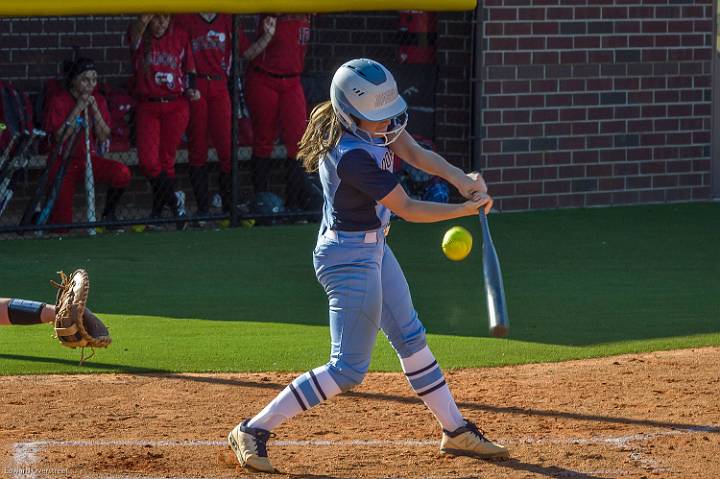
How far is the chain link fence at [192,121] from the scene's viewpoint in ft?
40.1

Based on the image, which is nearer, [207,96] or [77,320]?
[77,320]

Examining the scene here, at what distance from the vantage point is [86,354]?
7938 millimetres

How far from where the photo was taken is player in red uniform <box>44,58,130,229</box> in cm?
1209

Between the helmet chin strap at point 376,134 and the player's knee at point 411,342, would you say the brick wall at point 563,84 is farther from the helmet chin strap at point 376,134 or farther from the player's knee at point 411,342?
the helmet chin strap at point 376,134

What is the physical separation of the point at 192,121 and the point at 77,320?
7087mm

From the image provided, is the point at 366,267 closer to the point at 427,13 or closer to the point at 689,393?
the point at 689,393

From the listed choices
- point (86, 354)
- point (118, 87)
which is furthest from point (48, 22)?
point (86, 354)

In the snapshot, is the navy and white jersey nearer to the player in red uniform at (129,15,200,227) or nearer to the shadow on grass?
the shadow on grass

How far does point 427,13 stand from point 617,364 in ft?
24.2

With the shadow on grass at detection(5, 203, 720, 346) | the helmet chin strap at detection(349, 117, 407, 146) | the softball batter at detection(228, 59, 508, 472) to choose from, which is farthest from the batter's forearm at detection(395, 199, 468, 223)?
the shadow on grass at detection(5, 203, 720, 346)

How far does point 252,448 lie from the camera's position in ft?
17.8

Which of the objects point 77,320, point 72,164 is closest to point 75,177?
point 72,164

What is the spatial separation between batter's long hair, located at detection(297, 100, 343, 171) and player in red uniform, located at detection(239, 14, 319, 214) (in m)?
7.54

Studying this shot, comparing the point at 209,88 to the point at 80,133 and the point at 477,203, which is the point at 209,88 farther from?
the point at 477,203
